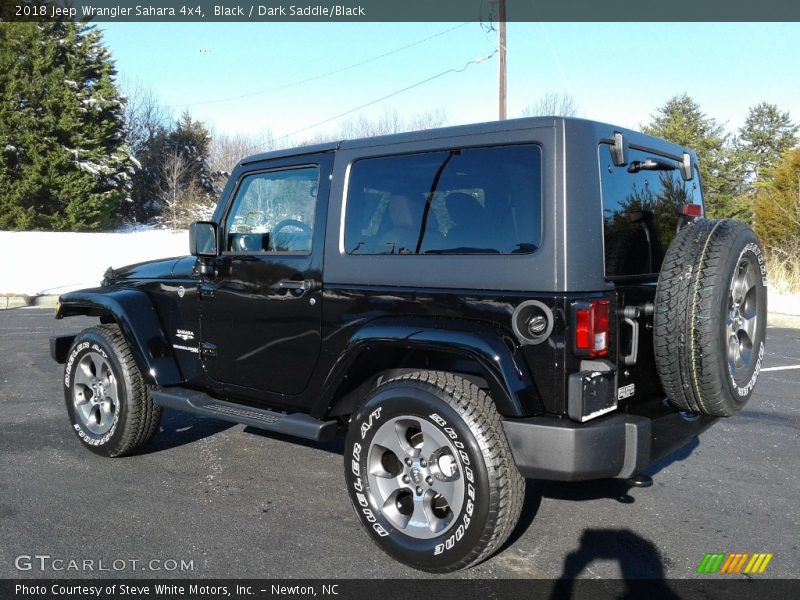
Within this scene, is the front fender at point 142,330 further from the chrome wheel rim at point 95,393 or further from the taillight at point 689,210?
the taillight at point 689,210

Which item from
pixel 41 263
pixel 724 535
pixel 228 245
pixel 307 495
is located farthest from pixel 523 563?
pixel 41 263

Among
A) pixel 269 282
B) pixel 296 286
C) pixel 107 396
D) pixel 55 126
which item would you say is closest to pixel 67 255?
pixel 55 126

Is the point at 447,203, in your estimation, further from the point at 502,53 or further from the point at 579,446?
the point at 502,53

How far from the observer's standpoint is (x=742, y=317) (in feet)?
11.0

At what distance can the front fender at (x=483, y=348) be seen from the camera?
9.49ft

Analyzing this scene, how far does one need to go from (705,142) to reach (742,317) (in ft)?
118

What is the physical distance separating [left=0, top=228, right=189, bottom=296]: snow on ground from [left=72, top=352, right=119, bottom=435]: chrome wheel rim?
491 inches

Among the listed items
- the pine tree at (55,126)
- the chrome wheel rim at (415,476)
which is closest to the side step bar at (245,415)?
the chrome wheel rim at (415,476)

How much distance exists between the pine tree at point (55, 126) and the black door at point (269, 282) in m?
28.5

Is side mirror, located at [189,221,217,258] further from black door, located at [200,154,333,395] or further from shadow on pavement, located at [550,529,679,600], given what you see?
shadow on pavement, located at [550,529,679,600]

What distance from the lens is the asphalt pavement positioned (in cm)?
320

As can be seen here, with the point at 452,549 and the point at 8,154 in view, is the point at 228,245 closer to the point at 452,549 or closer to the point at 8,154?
the point at 452,549

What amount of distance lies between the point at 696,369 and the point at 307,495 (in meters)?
2.28

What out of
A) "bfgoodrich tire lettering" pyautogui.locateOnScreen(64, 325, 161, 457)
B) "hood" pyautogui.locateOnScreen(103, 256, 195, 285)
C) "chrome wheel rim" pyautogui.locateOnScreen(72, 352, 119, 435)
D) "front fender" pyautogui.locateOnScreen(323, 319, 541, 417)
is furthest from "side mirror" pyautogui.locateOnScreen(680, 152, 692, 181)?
A: "chrome wheel rim" pyautogui.locateOnScreen(72, 352, 119, 435)
